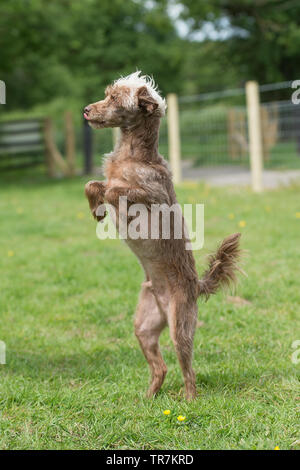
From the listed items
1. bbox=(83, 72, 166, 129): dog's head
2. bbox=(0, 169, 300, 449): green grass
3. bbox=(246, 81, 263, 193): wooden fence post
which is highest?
bbox=(246, 81, 263, 193): wooden fence post

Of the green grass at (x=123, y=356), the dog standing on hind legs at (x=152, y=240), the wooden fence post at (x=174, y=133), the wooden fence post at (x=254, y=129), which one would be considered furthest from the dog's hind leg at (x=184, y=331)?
the wooden fence post at (x=174, y=133)

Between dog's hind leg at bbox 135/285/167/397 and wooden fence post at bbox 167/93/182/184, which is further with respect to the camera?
wooden fence post at bbox 167/93/182/184

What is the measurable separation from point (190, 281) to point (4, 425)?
1.39 meters

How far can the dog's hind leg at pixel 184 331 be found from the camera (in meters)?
3.50

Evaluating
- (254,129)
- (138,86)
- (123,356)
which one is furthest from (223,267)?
(254,129)

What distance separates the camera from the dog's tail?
3832 millimetres

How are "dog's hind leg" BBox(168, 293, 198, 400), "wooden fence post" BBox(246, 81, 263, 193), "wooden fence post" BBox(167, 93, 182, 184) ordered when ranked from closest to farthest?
"dog's hind leg" BBox(168, 293, 198, 400) < "wooden fence post" BBox(246, 81, 263, 193) < "wooden fence post" BBox(167, 93, 182, 184)

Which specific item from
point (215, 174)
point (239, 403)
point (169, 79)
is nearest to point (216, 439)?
point (239, 403)

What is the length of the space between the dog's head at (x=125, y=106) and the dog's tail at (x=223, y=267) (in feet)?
3.31

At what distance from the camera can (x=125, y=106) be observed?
3.29m

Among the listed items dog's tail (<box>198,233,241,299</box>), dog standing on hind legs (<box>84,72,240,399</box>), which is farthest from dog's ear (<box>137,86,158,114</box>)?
dog's tail (<box>198,233,241,299</box>)

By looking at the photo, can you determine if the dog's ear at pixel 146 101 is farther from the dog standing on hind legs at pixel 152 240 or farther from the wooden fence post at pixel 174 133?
the wooden fence post at pixel 174 133

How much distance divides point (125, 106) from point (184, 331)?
4.57 feet

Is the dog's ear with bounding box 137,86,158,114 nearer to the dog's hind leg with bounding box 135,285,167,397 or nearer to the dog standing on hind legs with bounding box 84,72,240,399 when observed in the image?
the dog standing on hind legs with bounding box 84,72,240,399
